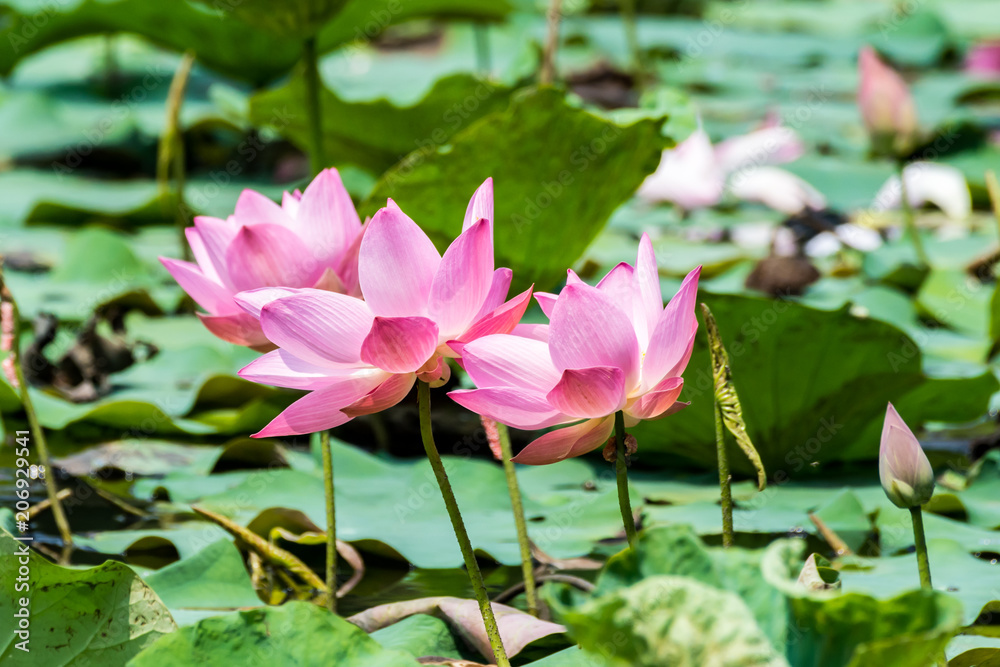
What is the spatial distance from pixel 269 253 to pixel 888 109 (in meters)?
1.57

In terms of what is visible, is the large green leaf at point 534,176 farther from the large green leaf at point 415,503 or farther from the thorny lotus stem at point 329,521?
the thorny lotus stem at point 329,521

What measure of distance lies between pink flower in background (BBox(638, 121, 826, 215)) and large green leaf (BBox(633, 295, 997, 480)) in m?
1.35

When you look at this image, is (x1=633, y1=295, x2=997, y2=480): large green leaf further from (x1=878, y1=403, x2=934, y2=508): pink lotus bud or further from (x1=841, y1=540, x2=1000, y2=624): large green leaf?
(x1=878, y1=403, x2=934, y2=508): pink lotus bud

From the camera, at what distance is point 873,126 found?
6.51 feet

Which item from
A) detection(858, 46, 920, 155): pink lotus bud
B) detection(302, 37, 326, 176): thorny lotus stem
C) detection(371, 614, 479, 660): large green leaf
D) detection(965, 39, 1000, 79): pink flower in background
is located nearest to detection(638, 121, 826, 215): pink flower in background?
detection(858, 46, 920, 155): pink lotus bud

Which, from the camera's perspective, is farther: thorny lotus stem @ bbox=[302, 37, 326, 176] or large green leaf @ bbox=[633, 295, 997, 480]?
thorny lotus stem @ bbox=[302, 37, 326, 176]

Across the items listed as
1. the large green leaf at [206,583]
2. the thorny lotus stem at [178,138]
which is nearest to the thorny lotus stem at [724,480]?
the large green leaf at [206,583]

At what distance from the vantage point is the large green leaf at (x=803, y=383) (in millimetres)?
1165

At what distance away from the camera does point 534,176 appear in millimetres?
1246

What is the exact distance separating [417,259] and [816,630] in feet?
1.00

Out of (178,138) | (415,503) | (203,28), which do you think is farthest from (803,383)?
(203,28)

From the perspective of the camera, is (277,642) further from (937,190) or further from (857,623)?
A: (937,190)

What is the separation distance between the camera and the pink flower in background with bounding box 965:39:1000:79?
457 centimetres

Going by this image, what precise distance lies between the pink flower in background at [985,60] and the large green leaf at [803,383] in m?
3.96
